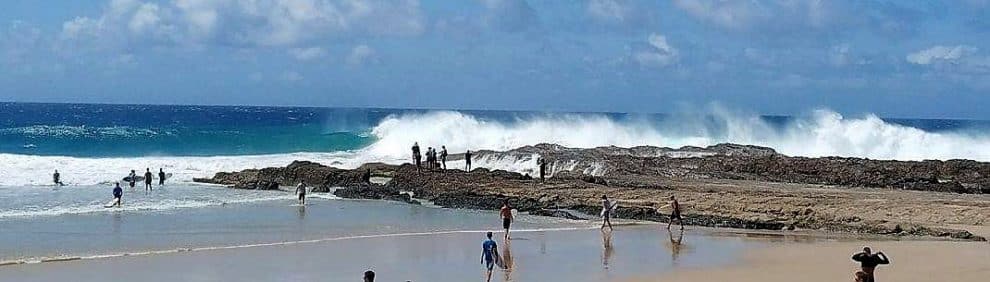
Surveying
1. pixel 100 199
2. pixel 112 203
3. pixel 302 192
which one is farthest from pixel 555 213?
pixel 100 199

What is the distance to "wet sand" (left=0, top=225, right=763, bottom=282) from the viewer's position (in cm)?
1788

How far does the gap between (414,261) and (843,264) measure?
7710 mm

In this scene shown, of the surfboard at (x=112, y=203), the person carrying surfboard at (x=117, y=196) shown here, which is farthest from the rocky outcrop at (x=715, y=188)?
the person carrying surfboard at (x=117, y=196)

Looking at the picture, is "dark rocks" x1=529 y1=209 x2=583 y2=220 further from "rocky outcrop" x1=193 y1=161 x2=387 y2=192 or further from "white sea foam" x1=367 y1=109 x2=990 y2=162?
"white sea foam" x1=367 y1=109 x2=990 y2=162

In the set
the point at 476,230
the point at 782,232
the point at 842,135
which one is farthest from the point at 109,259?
the point at 842,135

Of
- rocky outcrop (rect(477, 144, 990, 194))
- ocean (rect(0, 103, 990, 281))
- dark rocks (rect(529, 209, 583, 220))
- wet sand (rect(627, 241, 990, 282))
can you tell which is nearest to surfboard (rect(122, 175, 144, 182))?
ocean (rect(0, 103, 990, 281))

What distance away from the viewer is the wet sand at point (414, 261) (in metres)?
17.9

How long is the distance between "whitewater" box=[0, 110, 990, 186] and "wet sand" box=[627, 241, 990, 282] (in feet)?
71.7

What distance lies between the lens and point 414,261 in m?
19.7

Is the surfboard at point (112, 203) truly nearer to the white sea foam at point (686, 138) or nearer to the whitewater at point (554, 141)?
the whitewater at point (554, 141)

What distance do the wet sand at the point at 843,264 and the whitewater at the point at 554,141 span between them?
21.9 m

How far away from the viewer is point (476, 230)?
2520 centimetres

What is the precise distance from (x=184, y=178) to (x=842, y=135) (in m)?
34.5

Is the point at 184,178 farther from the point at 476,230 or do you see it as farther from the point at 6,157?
the point at 476,230
